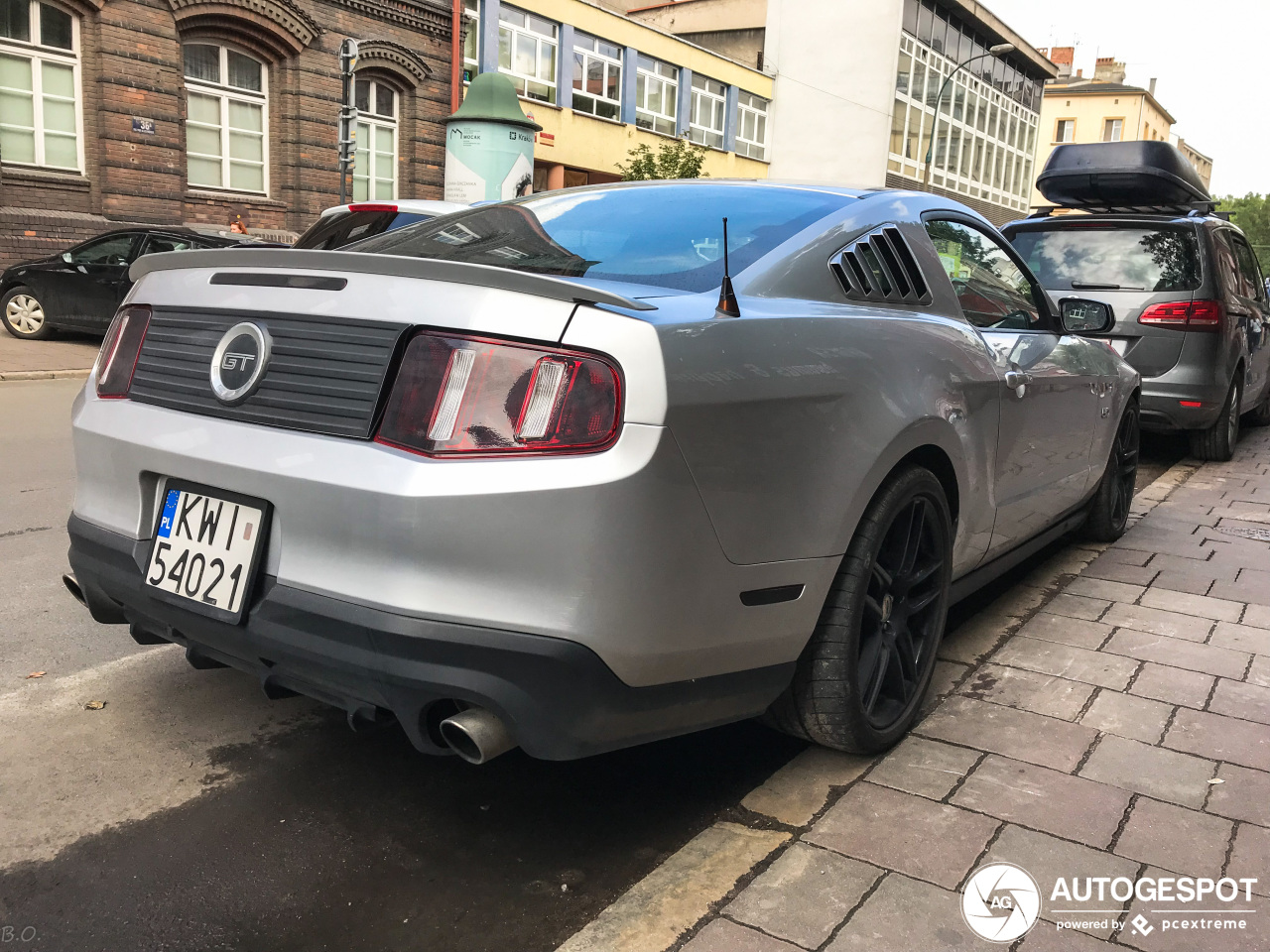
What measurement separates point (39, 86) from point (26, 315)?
565cm

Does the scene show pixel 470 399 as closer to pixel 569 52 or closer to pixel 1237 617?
pixel 1237 617

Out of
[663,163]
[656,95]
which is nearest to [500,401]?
[663,163]

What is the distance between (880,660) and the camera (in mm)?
2836

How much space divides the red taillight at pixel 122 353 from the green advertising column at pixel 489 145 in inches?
715

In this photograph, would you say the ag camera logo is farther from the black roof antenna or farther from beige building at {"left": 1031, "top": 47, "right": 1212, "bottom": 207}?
beige building at {"left": 1031, "top": 47, "right": 1212, "bottom": 207}

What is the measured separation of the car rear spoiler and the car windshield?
0.34 m

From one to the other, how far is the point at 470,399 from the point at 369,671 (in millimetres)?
548

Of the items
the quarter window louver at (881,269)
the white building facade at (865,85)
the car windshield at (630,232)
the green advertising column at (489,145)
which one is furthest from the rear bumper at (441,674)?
the white building facade at (865,85)

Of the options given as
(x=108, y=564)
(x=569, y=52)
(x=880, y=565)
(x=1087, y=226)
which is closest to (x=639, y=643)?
(x=880, y=565)

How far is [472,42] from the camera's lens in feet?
89.1

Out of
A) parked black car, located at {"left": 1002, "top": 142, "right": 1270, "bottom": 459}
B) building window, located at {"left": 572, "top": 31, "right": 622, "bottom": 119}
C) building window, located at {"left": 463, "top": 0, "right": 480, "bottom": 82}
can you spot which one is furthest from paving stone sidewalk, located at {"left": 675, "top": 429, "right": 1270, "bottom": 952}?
building window, located at {"left": 572, "top": 31, "right": 622, "bottom": 119}

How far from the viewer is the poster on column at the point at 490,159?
20406 mm

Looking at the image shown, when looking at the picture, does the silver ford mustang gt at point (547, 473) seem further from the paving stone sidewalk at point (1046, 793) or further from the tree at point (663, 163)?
the tree at point (663, 163)

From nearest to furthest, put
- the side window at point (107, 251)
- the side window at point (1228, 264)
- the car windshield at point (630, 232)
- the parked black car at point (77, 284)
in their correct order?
the car windshield at point (630, 232) < the side window at point (1228, 264) < the parked black car at point (77, 284) < the side window at point (107, 251)
